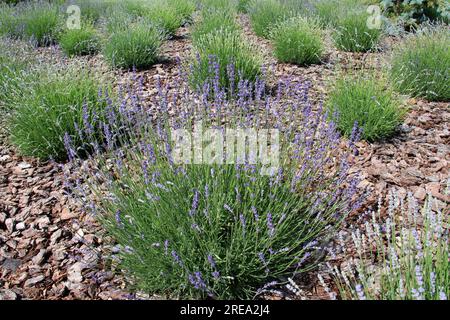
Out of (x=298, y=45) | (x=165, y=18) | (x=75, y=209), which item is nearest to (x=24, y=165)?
(x=75, y=209)

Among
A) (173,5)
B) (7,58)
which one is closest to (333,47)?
(173,5)

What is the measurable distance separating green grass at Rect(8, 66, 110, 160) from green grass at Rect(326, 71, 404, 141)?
81.4 inches

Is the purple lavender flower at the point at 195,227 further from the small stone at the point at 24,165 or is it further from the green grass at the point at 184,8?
the green grass at the point at 184,8

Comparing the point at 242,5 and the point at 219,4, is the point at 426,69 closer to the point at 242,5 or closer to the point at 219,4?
the point at 219,4

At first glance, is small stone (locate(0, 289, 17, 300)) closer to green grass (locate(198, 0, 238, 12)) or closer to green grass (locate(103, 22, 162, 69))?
green grass (locate(103, 22, 162, 69))

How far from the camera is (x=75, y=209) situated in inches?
115

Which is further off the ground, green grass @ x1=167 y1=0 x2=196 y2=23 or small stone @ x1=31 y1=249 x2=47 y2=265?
green grass @ x1=167 y1=0 x2=196 y2=23

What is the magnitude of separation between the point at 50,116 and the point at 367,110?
2.67 meters

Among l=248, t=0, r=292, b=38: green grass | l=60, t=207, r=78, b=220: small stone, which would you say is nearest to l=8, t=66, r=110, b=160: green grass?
l=60, t=207, r=78, b=220: small stone

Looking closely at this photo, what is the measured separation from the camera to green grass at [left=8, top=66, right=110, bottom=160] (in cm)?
337

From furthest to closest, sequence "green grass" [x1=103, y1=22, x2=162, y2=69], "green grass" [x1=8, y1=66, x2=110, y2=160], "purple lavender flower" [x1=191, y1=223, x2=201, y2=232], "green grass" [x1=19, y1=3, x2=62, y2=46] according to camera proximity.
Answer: "green grass" [x1=19, y1=3, x2=62, y2=46]
"green grass" [x1=103, y1=22, x2=162, y2=69]
"green grass" [x1=8, y1=66, x2=110, y2=160]
"purple lavender flower" [x1=191, y1=223, x2=201, y2=232]

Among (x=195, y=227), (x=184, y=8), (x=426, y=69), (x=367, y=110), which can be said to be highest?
(x=184, y=8)

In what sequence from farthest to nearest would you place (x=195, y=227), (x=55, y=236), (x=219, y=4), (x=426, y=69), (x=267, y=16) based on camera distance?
(x=219, y=4)
(x=267, y=16)
(x=426, y=69)
(x=55, y=236)
(x=195, y=227)

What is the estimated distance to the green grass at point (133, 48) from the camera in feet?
17.3
